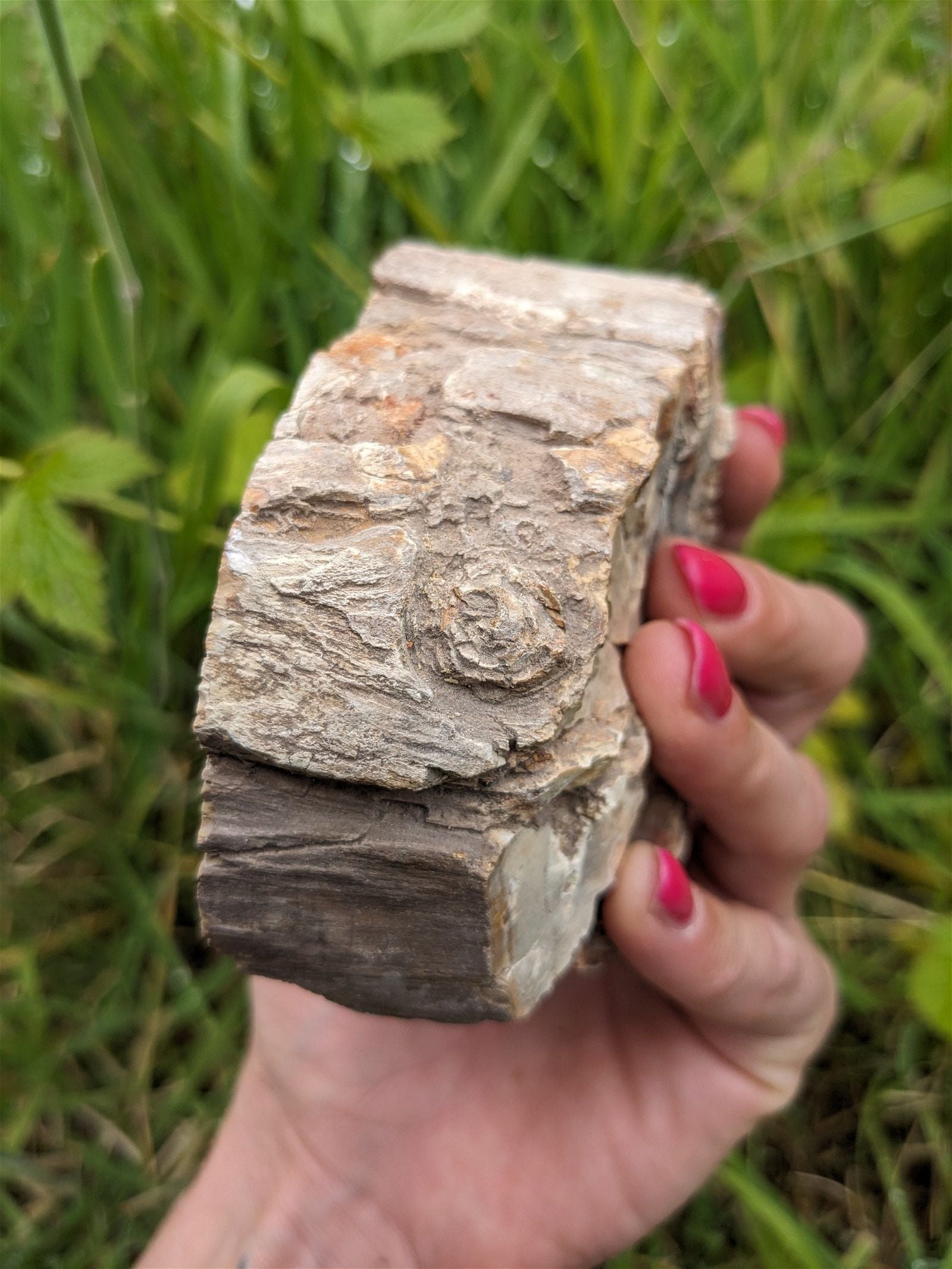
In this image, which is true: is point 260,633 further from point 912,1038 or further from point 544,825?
point 912,1038

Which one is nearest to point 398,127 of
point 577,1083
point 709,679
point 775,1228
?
point 709,679

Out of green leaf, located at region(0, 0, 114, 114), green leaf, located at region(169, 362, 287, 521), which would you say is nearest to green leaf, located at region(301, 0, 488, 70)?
green leaf, located at region(0, 0, 114, 114)

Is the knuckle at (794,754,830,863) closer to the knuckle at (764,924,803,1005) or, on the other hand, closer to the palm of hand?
the knuckle at (764,924,803,1005)

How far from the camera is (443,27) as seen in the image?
1.22 meters

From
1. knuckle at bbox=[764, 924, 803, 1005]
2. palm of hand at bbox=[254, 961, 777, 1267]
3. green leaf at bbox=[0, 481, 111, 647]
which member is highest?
green leaf at bbox=[0, 481, 111, 647]

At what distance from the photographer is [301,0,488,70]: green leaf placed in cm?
122

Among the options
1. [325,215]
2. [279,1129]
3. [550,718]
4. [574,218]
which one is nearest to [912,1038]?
[279,1129]

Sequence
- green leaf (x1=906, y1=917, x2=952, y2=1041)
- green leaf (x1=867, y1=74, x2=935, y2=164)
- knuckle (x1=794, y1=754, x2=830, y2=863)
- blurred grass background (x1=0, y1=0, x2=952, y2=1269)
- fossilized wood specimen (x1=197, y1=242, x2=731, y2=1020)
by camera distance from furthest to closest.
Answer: green leaf (x1=867, y1=74, x2=935, y2=164)
blurred grass background (x1=0, y1=0, x2=952, y2=1269)
green leaf (x1=906, y1=917, x2=952, y2=1041)
knuckle (x1=794, y1=754, x2=830, y2=863)
fossilized wood specimen (x1=197, y1=242, x2=731, y2=1020)

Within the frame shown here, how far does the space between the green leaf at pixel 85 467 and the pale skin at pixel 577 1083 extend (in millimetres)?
561

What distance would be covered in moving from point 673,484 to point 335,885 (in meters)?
0.57

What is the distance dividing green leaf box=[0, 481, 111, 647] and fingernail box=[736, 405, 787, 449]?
0.80 metres

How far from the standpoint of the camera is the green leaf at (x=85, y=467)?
42.0 inches

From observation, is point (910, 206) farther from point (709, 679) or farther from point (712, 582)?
point (709, 679)

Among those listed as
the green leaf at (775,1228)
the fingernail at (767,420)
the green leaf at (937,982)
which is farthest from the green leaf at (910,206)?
the green leaf at (775,1228)
